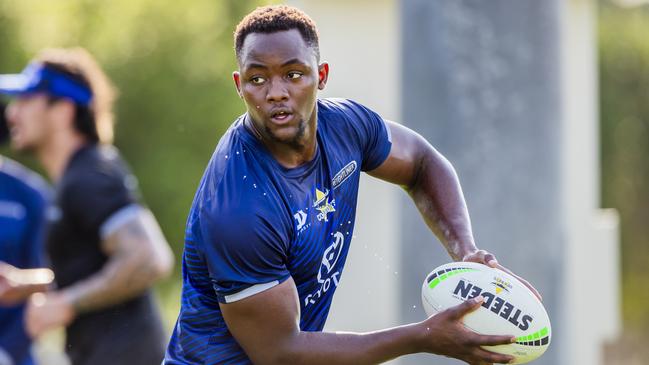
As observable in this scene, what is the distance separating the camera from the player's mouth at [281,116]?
463 cm

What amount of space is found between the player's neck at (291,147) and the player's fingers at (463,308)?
0.83m

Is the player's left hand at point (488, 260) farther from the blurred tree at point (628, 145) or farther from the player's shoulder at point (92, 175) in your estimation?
the blurred tree at point (628, 145)

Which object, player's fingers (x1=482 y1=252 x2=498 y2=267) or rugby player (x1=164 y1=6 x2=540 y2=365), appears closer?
rugby player (x1=164 y1=6 x2=540 y2=365)

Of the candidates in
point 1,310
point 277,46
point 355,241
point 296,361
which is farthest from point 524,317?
point 355,241

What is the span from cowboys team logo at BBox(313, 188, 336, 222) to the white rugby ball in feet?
1.64

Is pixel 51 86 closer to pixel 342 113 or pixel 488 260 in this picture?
pixel 342 113

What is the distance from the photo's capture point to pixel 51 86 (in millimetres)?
7559

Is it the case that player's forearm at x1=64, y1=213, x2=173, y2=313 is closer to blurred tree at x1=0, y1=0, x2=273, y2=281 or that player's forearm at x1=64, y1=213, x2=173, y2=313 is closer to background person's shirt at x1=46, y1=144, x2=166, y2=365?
background person's shirt at x1=46, y1=144, x2=166, y2=365

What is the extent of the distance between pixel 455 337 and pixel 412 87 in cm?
337

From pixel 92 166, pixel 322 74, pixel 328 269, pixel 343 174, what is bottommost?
pixel 328 269

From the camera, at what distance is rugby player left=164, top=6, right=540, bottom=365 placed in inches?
178

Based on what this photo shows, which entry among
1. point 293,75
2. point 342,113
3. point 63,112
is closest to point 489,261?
point 342,113

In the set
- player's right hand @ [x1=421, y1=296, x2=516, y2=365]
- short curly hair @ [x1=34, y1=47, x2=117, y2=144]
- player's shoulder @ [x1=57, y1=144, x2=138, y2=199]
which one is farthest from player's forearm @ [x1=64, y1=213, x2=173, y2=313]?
player's right hand @ [x1=421, y1=296, x2=516, y2=365]

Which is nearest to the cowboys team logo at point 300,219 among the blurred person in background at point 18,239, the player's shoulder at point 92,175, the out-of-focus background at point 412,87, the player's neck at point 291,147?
the player's neck at point 291,147
